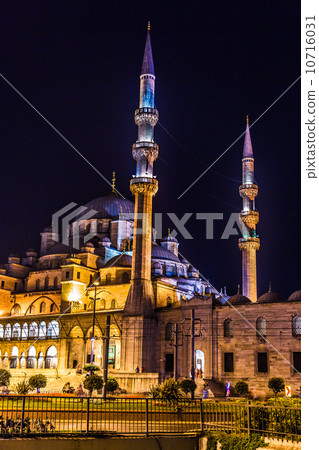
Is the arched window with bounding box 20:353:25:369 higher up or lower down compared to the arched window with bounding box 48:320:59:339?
lower down

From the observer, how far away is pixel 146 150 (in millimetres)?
42469

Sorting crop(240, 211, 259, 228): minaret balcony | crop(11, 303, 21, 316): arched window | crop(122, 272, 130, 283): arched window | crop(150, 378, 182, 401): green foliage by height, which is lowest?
crop(150, 378, 182, 401): green foliage

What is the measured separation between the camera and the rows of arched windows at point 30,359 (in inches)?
1855

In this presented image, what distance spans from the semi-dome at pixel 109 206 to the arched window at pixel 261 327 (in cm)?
2677

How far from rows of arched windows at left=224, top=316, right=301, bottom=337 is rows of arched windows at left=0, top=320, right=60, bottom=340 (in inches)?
648

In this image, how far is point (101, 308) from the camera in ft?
164

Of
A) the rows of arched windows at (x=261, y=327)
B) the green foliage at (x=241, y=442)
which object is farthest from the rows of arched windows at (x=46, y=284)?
the green foliage at (x=241, y=442)

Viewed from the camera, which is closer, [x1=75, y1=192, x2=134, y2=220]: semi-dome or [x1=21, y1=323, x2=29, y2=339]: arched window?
[x1=21, y1=323, x2=29, y2=339]: arched window

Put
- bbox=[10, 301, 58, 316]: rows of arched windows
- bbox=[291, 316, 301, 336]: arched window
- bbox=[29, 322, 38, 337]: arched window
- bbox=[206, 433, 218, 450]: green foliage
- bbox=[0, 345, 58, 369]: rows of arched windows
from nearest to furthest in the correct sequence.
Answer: bbox=[206, 433, 218, 450]: green foliage, bbox=[291, 316, 301, 336]: arched window, bbox=[0, 345, 58, 369]: rows of arched windows, bbox=[29, 322, 38, 337]: arched window, bbox=[10, 301, 58, 316]: rows of arched windows

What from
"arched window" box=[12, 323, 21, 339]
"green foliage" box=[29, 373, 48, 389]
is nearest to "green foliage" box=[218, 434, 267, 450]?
"green foliage" box=[29, 373, 48, 389]

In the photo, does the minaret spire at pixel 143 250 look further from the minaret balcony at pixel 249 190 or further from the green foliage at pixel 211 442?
the green foliage at pixel 211 442

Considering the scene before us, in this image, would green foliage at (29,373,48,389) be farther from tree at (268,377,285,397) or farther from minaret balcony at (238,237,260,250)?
minaret balcony at (238,237,260,250)

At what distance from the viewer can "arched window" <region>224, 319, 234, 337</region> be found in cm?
3823
